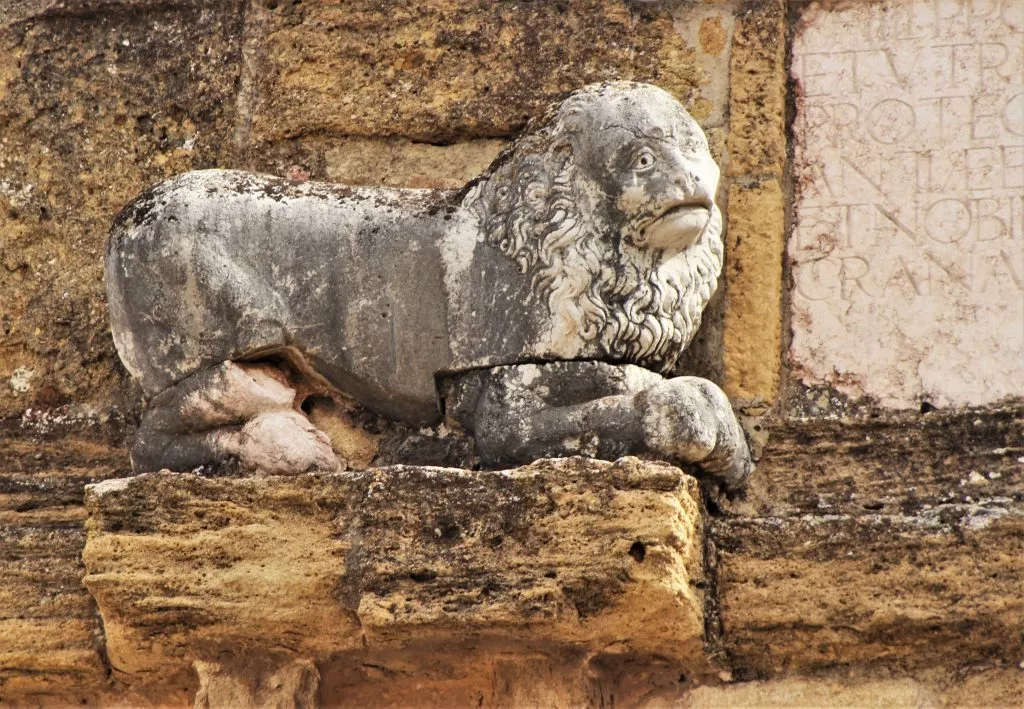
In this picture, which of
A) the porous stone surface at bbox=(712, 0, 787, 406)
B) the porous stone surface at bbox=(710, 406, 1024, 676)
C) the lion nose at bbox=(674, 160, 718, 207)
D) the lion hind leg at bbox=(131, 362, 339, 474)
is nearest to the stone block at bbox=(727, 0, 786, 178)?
the porous stone surface at bbox=(712, 0, 787, 406)

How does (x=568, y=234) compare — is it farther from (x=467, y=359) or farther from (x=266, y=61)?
(x=266, y=61)

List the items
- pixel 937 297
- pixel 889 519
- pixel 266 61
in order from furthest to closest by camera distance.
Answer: pixel 266 61 → pixel 937 297 → pixel 889 519

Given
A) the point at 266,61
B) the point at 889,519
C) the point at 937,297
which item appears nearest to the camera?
the point at 889,519

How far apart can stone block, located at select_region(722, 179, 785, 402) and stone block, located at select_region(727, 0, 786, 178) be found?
0.06 meters

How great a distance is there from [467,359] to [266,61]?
3.55ft

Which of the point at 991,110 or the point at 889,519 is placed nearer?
the point at 889,519

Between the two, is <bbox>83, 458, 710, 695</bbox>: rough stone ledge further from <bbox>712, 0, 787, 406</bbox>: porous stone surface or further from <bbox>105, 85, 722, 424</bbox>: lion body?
<bbox>712, 0, 787, 406</bbox>: porous stone surface

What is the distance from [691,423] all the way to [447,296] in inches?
23.3

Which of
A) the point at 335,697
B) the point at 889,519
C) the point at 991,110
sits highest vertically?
the point at 991,110

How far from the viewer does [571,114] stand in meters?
5.12

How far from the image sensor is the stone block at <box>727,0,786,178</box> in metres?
→ 5.57

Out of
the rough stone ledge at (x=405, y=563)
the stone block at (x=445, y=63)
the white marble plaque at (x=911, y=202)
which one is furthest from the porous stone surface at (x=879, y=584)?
the stone block at (x=445, y=63)

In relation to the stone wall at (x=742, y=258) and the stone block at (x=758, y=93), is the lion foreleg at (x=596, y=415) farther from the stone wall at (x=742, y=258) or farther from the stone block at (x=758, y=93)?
the stone block at (x=758, y=93)

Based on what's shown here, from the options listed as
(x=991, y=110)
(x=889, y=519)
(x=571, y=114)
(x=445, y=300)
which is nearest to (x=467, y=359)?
(x=445, y=300)
